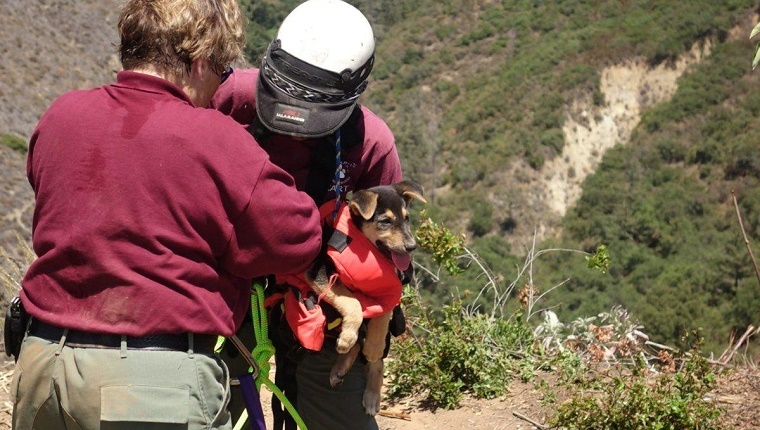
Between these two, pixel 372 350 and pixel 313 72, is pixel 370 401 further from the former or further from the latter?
pixel 313 72

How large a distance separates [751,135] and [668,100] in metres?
8.41

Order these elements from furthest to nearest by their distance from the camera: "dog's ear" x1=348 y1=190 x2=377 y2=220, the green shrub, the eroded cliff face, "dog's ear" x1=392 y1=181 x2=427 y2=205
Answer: the eroded cliff face < the green shrub < "dog's ear" x1=392 y1=181 x2=427 y2=205 < "dog's ear" x1=348 y1=190 x2=377 y2=220

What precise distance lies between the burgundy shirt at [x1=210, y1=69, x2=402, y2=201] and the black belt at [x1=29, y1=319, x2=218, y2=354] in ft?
3.30

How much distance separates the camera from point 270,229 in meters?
2.22

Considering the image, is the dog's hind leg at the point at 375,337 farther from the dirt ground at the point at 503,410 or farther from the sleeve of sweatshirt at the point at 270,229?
the dirt ground at the point at 503,410

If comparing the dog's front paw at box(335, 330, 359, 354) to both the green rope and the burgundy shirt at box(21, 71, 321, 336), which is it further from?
the burgundy shirt at box(21, 71, 321, 336)

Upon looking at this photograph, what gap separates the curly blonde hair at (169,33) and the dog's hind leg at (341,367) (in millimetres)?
1326

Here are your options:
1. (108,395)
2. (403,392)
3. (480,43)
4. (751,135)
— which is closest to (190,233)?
(108,395)

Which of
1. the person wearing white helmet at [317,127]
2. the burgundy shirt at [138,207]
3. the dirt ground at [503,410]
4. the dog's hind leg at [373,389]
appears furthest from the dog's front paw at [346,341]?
the dirt ground at [503,410]

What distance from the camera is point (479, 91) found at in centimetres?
4834

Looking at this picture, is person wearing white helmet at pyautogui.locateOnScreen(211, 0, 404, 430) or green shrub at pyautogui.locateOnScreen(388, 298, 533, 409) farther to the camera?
green shrub at pyautogui.locateOnScreen(388, 298, 533, 409)

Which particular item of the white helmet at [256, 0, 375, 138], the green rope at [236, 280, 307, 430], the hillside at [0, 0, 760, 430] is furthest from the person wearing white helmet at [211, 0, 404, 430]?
the hillside at [0, 0, 760, 430]

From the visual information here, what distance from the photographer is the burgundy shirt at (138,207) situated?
2.06 metres

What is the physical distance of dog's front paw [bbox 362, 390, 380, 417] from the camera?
3184mm
